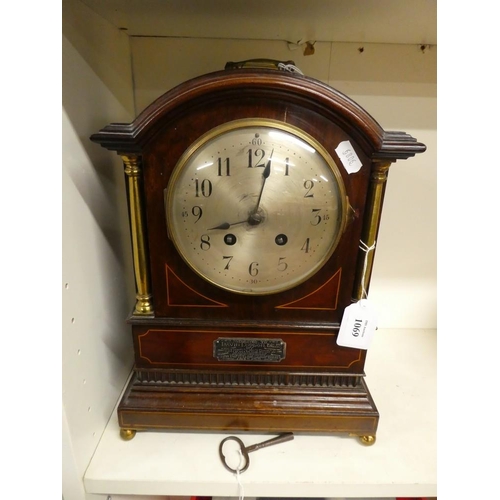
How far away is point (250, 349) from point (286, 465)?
0.68 feet

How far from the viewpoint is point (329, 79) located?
0.93 metres

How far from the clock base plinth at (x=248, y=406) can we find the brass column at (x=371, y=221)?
194 mm

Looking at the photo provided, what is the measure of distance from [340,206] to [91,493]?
65cm

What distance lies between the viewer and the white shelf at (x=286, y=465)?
0.66 meters

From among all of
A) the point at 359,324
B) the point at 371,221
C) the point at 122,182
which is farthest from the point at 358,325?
the point at 122,182

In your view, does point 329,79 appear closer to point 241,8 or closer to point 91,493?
point 241,8

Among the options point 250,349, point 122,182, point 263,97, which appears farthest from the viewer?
point 122,182

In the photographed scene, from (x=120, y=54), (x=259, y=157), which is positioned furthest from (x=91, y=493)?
(x=120, y=54)

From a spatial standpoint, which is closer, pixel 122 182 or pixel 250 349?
pixel 250 349

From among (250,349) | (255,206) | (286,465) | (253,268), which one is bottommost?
(286,465)

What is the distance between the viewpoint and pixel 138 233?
68 centimetres

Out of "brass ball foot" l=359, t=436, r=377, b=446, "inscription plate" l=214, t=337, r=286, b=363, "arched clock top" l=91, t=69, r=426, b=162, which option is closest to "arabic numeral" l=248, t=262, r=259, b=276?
"inscription plate" l=214, t=337, r=286, b=363

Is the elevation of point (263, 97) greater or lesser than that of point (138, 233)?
greater

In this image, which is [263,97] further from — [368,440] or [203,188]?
[368,440]
